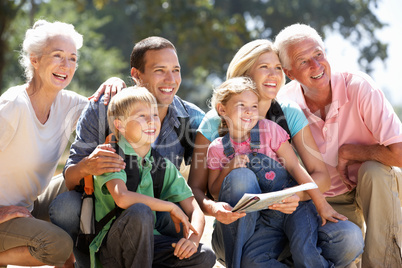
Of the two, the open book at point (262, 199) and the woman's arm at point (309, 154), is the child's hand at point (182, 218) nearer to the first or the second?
the open book at point (262, 199)

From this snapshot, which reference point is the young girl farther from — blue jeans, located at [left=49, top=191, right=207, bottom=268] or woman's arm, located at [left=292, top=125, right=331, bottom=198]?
blue jeans, located at [left=49, top=191, right=207, bottom=268]

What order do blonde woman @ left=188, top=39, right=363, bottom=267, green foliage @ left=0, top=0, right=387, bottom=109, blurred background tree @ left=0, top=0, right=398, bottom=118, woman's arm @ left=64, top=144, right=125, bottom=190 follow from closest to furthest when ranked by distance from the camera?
woman's arm @ left=64, top=144, right=125, bottom=190 < blonde woman @ left=188, top=39, right=363, bottom=267 < blurred background tree @ left=0, top=0, right=398, bottom=118 < green foliage @ left=0, top=0, right=387, bottom=109

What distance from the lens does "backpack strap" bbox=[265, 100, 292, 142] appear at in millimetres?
3584

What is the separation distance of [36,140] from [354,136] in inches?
95.7

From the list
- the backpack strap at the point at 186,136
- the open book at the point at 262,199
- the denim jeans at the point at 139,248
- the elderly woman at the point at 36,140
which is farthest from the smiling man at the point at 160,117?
the open book at the point at 262,199

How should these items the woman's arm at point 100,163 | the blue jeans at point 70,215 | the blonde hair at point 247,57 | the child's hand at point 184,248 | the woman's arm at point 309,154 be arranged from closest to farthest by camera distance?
the child's hand at point 184,248 → the woman's arm at point 100,163 → the blue jeans at point 70,215 → the woman's arm at point 309,154 → the blonde hair at point 247,57

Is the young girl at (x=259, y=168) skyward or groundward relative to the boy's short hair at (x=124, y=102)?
groundward

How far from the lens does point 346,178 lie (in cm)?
392

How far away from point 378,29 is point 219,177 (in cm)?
2624

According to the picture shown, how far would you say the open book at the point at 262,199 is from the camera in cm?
284

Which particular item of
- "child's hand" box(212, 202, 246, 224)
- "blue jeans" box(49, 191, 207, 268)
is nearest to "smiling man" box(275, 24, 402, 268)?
"child's hand" box(212, 202, 246, 224)

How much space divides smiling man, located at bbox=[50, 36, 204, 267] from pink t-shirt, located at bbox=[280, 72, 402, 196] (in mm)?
983

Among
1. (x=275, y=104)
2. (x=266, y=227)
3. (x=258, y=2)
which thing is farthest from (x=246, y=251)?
(x=258, y=2)

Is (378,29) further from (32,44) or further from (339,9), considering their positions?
(32,44)
